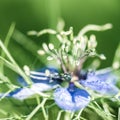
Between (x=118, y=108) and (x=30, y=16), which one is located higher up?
(x=30, y=16)

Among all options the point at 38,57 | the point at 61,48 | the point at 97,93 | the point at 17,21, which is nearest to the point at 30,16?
the point at 17,21

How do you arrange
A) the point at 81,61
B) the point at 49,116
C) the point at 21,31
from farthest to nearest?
the point at 21,31, the point at 81,61, the point at 49,116

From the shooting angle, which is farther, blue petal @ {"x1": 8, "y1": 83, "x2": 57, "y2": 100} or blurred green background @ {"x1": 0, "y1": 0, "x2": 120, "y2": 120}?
blurred green background @ {"x1": 0, "y1": 0, "x2": 120, "y2": 120}

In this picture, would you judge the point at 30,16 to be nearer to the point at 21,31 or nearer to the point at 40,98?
the point at 21,31

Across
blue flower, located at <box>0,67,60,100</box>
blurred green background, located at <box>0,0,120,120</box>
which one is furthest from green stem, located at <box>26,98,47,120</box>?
blurred green background, located at <box>0,0,120,120</box>

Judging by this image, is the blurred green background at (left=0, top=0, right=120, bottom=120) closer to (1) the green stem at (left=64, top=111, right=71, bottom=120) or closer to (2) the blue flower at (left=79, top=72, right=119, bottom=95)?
(2) the blue flower at (left=79, top=72, right=119, bottom=95)

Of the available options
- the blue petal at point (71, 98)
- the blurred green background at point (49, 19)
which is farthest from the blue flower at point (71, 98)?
the blurred green background at point (49, 19)

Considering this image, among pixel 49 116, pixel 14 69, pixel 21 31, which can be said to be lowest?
pixel 49 116
